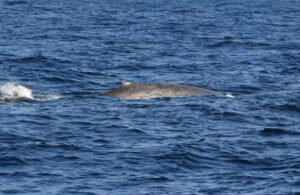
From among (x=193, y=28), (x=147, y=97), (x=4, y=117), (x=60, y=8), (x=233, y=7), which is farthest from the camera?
(x=233, y=7)

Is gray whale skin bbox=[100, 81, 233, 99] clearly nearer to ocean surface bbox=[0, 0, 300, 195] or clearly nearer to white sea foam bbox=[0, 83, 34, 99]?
ocean surface bbox=[0, 0, 300, 195]

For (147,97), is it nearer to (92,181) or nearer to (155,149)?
(155,149)

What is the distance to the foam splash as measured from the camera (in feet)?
112

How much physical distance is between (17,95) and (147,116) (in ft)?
22.1

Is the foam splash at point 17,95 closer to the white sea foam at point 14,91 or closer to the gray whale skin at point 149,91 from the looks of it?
the white sea foam at point 14,91

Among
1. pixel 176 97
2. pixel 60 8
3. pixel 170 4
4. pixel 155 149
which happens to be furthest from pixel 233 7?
pixel 155 149

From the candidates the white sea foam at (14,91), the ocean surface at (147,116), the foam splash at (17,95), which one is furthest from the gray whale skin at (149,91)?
the white sea foam at (14,91)

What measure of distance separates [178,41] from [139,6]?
128 ft

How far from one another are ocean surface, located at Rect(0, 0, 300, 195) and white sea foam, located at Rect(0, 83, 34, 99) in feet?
0.23

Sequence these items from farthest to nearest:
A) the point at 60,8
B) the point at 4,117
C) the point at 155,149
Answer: the point at 60,8 < the point at 4,117 < the point at 155,149

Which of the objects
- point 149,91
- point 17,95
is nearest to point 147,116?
point 149,91

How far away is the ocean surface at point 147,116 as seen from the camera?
22969mm

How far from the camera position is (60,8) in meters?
92.7

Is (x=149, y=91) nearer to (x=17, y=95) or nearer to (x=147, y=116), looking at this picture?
(x=147, y=116)
